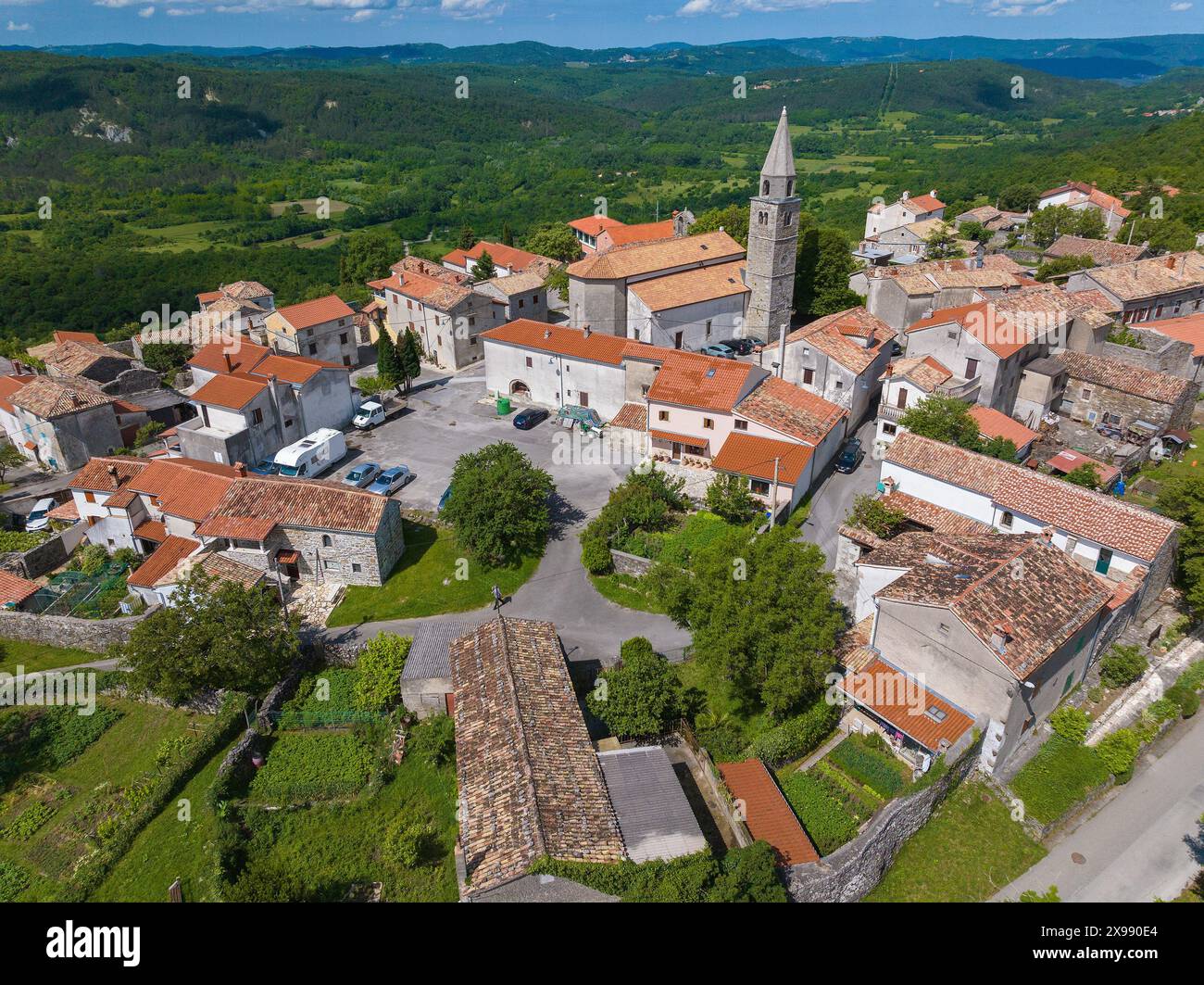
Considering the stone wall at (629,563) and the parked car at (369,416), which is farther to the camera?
the parked car at (369,416)

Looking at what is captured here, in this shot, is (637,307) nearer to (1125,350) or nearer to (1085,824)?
(1125,350)

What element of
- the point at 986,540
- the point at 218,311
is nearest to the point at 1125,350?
the point at 986,540

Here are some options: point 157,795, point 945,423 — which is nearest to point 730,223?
point 945,423

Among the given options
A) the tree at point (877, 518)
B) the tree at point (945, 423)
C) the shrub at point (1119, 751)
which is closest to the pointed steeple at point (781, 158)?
the tree at point (945, 423)

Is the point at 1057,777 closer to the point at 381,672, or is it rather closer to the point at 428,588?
the point at 381,672

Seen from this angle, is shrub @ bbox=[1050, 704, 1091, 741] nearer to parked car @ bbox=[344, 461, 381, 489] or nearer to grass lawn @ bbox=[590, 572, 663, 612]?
grass lawn @ bbox=[590, 572, 663, 612]

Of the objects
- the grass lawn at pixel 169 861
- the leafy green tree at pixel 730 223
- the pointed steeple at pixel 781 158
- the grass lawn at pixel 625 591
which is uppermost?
the pointed steeple at pixel 781 158

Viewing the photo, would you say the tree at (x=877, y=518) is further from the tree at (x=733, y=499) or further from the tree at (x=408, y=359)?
the tree at (x=408, y=359)

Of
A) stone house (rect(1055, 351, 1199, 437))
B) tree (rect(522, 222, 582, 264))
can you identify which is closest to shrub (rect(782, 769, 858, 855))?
stone house (rect(1055, 351, 1199, 437))
